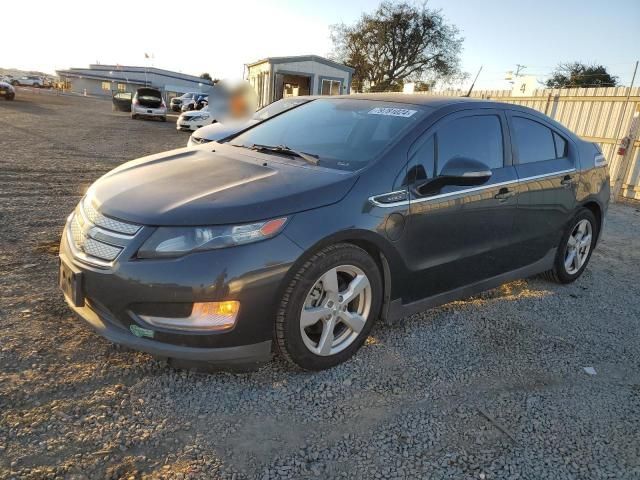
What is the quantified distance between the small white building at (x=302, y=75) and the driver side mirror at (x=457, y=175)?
78.7ft

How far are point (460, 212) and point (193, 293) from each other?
73.7 inches

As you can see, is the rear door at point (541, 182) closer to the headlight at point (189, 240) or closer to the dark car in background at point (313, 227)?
the dark car in background at point (313, 227)

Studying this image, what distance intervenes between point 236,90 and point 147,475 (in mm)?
9905

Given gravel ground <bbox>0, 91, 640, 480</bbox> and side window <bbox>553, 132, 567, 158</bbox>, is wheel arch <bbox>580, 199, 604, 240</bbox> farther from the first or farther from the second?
gravel ground <bbox>0, 91, 640, 480</bbox>

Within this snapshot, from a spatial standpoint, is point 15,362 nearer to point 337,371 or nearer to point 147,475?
point 147,475

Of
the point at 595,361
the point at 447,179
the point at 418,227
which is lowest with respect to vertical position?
the point at 595,361

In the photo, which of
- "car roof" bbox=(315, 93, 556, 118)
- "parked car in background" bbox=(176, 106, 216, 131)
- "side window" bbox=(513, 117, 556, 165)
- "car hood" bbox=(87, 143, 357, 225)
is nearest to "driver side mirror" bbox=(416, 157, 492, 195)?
"car roof" bbox=(315, 93, 556, 118)

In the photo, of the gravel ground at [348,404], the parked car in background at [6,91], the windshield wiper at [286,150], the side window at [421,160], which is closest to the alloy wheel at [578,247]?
the gravel ground at [348,404]

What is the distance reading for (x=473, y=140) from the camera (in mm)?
3494

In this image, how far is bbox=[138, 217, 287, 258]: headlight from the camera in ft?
7.79

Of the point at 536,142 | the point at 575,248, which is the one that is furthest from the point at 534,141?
the point at 575,248

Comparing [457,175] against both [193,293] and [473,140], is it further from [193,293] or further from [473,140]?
[193,293]

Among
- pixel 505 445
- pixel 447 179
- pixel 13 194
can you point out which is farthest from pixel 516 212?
pixel 13 194

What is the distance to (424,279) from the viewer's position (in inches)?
125
